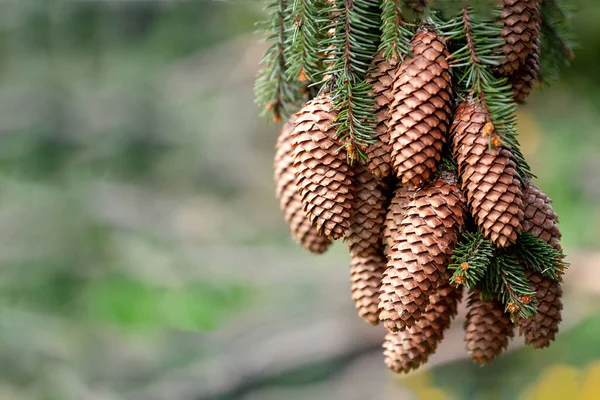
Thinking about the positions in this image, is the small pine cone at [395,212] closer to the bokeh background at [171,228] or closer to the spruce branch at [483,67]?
the spruce branch at [483,67]

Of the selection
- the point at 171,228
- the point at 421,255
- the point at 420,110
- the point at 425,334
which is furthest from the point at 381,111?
the point at 171,228

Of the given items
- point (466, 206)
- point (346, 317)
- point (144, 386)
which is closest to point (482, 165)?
point (466, 206)

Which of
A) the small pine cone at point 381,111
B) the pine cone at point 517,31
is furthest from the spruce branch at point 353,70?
the pine cone at point 517,31

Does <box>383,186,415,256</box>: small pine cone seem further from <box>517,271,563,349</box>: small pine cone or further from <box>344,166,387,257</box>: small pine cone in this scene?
<box>517,271,563,349</box>: small pine cone

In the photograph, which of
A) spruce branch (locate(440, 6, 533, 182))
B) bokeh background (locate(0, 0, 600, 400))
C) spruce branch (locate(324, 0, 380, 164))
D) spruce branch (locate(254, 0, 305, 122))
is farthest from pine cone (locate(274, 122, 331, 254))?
bokeh background (locate(0, 0, 600, 400))

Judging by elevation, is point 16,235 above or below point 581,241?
above

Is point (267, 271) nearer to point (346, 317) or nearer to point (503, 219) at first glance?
point (346, 317)

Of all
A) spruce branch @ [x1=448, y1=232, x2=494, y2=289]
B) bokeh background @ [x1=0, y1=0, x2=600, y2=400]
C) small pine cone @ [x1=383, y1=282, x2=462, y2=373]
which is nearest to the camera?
spruce branch @ [x1=448, y1=232, x2=494, y2=289]

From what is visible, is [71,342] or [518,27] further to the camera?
[71,342]
